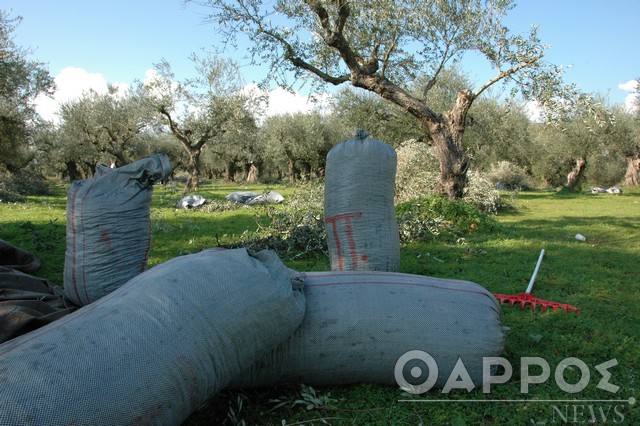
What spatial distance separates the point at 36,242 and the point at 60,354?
577cm

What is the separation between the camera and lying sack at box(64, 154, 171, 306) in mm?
3123

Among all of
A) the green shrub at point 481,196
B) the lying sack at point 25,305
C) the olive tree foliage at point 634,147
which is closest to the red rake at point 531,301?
the lying sack at point 25,305

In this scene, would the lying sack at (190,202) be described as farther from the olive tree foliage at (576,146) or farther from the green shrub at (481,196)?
the olive tree foliage at (576,146)

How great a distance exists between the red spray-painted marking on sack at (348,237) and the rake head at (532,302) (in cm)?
150

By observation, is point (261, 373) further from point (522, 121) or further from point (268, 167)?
point (268, 167)

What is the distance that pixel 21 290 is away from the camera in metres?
3.33

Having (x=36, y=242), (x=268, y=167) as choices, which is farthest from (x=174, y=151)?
(x=36, y=242)

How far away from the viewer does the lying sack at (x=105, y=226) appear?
123 inches

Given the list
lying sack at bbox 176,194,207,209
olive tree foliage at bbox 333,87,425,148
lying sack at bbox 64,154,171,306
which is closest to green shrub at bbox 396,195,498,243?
lying sack at bbox 64,154,171,306

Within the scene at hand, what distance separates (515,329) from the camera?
3387 millimetres

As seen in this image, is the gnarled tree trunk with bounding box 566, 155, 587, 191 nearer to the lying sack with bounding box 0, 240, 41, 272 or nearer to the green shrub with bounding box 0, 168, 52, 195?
the green shrub with bounding box 0, 168, 52, 195

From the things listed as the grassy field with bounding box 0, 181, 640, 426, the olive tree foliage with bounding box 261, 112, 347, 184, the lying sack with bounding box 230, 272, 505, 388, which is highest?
the olive tree foliage with bounding box 261, 112, 347, 184

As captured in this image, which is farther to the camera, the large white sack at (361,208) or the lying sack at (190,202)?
the lying sack at (190,202)

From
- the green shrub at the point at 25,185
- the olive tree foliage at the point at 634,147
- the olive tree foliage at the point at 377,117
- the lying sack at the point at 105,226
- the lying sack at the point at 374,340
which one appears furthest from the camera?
the olive tree foliage at the point at 634,147
